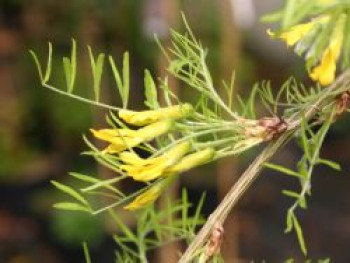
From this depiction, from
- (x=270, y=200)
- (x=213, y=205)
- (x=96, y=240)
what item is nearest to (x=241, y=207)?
(x=270, y=200)

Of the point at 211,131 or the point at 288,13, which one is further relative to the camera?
the point at 211,131

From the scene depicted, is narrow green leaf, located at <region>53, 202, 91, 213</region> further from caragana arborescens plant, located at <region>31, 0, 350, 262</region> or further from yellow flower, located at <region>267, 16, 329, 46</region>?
yellow flower, located at <region>267, 16, 329, 46</region>

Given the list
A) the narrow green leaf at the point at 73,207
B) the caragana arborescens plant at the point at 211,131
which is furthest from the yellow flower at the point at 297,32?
the narrow green leaf at the point at 73,207

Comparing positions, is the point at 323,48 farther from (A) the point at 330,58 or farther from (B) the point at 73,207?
(B) the point at 73,207

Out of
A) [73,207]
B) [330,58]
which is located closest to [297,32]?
[330,58]

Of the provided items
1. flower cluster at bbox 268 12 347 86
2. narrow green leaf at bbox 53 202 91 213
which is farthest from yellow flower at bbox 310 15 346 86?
narrow green leaf at bbox 53 202 91 213
